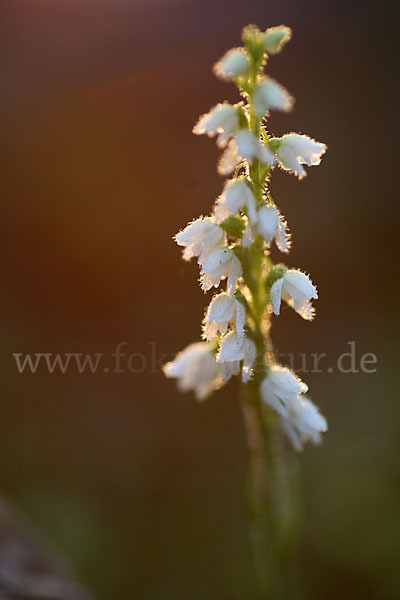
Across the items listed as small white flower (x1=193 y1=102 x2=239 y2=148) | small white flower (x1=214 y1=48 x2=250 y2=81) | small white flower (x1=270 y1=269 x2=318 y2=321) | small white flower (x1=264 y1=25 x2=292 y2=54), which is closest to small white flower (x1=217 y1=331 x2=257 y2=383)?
small white flower (x1=270 y1=269 x2=318 y2=321)

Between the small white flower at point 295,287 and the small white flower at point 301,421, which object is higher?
the small white flower at point 295,287

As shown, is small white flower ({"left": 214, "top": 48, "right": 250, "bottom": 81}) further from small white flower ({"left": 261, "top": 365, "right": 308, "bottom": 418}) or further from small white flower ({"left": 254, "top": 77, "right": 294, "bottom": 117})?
small white flower ({"left": 261, "top": 365, "right": 308, "bottom": 418})

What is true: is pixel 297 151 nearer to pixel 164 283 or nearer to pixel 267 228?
pixel 267 228

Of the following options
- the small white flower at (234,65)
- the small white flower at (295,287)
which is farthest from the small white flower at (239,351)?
the small white flower at (234,65)

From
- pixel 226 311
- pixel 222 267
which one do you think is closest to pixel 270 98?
pixel 222 267

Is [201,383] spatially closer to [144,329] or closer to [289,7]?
[144,329]

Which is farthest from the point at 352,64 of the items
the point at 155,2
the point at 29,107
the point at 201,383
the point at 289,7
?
the point at 201,383

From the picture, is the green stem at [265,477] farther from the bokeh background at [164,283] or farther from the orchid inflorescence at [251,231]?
the bokeh background at [164,283]
